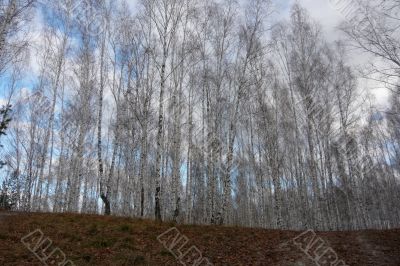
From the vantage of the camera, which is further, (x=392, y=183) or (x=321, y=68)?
(x=392, y=183)

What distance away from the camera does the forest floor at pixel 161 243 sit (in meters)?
8.27

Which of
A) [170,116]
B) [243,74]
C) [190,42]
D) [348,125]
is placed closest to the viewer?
[243,74]

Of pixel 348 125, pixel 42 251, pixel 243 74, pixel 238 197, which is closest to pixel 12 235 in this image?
pixel 42 251

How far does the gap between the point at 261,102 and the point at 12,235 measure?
14.9 meters

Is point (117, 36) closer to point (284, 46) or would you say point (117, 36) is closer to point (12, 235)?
point (284, 46)

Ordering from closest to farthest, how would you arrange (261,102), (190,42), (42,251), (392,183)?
(42,251), (190,42), (261,102), (392,183)

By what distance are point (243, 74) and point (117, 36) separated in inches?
318

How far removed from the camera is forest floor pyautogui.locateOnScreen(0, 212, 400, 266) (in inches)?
325

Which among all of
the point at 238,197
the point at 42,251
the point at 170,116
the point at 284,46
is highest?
the point at 284,46

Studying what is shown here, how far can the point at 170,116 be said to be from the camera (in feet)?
76.4

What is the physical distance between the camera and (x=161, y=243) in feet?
31.2

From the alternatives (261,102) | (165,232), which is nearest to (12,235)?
(165,232)

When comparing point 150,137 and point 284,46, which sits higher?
point 284,46

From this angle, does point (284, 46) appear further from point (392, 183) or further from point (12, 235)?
point (392, 183)
